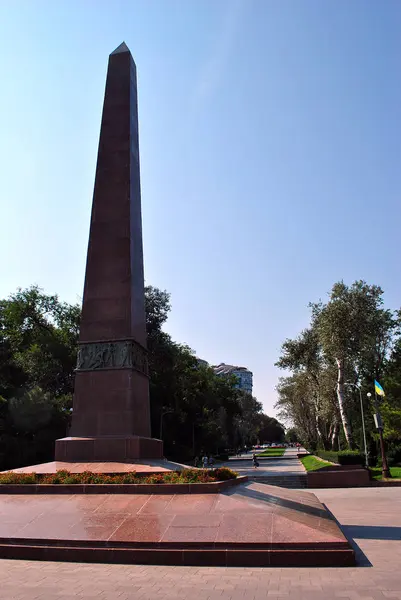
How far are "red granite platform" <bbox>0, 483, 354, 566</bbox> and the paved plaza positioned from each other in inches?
9.8

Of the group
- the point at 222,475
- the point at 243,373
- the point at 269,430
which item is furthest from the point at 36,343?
the point at 243,373

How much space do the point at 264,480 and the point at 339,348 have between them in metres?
10.7

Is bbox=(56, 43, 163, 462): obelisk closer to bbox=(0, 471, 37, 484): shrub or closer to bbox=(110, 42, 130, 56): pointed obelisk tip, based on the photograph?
bbox=(110, 42, 130, 56): pointed obelisk tip

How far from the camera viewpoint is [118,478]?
403 inches

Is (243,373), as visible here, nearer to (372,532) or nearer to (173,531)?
(372,532)

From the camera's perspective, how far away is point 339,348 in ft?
105

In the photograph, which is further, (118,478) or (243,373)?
(243,373)

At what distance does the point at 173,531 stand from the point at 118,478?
2602 millimetres

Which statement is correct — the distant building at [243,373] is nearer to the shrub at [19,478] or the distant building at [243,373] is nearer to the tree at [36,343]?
the tree at [36,343]

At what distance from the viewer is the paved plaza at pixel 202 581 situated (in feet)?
19.0

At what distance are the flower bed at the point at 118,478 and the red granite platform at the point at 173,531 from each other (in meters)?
0.48

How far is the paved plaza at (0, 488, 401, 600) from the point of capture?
19.0ft

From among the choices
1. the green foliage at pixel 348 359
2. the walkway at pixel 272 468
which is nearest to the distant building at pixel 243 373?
the green foliage at pixel 348 359

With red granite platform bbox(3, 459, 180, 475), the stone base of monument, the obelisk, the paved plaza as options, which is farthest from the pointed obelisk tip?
the paved plaza
